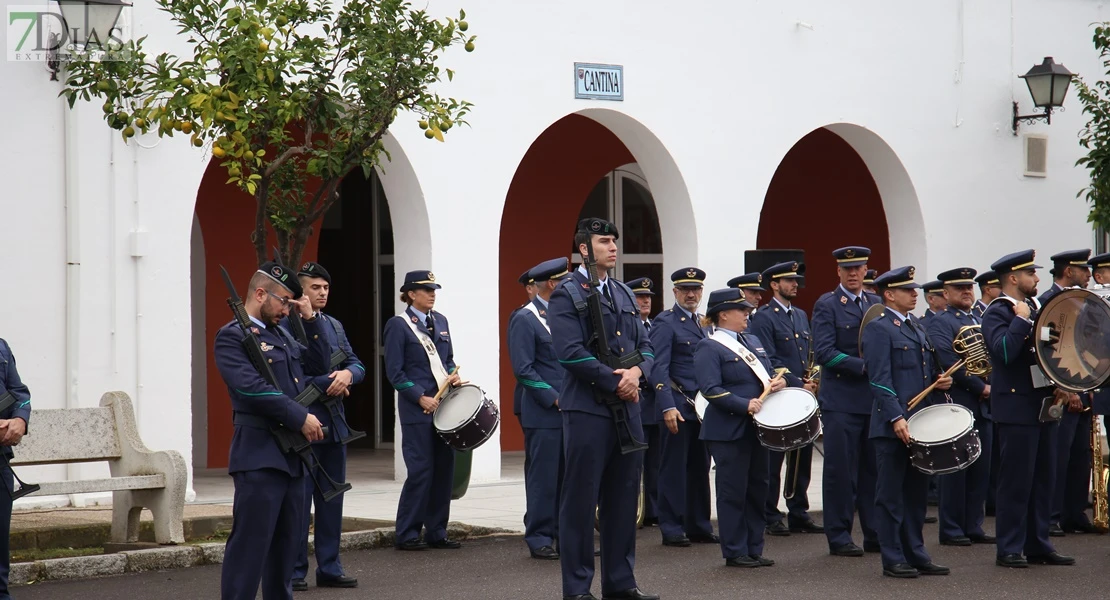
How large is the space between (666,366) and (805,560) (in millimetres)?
1884

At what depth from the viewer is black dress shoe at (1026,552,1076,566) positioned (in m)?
9.16

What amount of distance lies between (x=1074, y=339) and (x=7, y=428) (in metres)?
5.99

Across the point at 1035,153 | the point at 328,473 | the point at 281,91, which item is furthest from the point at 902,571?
the point at 1035,153

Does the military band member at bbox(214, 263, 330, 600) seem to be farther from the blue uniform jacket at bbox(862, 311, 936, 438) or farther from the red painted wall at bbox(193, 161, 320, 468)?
the red painted wall at bbox(193, 161, 320, 468)

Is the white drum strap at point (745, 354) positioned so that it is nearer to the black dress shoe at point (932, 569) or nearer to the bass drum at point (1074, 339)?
the black dress shoe at point (932, 569)

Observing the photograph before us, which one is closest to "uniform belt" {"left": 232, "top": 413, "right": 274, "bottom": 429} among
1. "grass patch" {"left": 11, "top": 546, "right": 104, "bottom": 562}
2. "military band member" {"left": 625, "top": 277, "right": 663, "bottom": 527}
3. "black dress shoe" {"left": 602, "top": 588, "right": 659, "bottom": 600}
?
"black dress shoe" {"left": 602, "top": 588, "right": 659, "bottom": 600}

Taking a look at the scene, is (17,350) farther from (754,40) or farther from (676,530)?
(754,40)

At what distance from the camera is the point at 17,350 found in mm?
11430

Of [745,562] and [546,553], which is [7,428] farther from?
[745,562]

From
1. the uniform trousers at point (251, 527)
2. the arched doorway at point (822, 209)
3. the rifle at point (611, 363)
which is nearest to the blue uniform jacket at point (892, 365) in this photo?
the rifle at point (611, 363)

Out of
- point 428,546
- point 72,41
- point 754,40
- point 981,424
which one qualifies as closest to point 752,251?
point 754,40

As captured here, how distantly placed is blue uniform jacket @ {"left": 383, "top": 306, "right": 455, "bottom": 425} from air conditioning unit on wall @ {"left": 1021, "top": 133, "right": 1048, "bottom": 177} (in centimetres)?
966

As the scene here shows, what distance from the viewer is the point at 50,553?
30.9 ft

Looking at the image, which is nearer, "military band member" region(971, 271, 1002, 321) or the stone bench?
the stone bench
